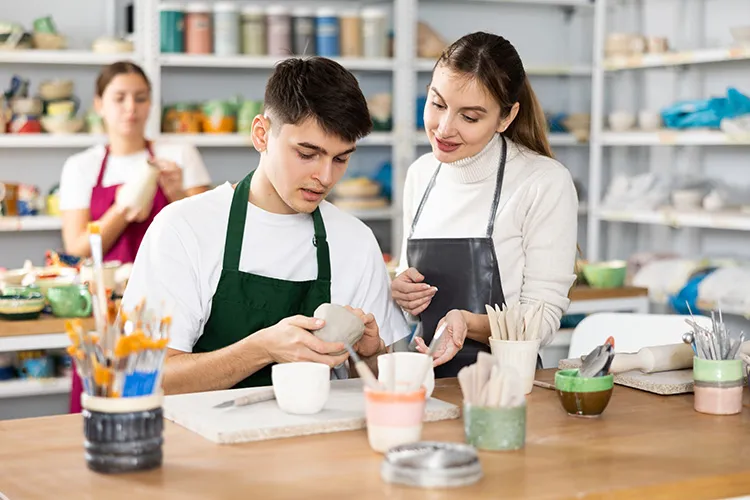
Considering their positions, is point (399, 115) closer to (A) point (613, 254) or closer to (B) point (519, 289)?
(A) point (613, 254)

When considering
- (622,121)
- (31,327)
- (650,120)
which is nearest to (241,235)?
(31,327)

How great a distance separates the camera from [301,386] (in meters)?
1.76

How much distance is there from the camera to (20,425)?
5.98 ft

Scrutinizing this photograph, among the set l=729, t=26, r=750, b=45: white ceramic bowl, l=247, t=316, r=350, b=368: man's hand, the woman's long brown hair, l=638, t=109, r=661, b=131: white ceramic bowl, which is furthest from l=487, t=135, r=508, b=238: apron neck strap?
l=638, t=109, r=661, b=131: white ceramic bowl

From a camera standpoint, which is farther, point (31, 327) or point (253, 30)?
point (253, 30)

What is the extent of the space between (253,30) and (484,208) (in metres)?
2.62

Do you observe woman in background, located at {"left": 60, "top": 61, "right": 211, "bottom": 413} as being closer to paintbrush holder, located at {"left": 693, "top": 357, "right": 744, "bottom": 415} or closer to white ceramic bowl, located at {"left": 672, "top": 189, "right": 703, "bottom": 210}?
white ceramic bowl, located at {"left": 672, "top": 189, "right": 703, "bottom": 210}

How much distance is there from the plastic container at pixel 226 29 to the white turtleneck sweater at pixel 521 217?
241 centimetres

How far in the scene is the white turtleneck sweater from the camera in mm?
2479

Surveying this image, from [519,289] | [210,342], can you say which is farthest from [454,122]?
[210,342]

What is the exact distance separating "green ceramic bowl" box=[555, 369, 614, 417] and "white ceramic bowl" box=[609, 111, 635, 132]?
363 cm

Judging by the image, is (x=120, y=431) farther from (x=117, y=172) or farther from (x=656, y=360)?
(x=117, y=172)

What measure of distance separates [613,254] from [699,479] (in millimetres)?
4379

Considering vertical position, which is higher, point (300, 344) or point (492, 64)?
point (492, 64)
